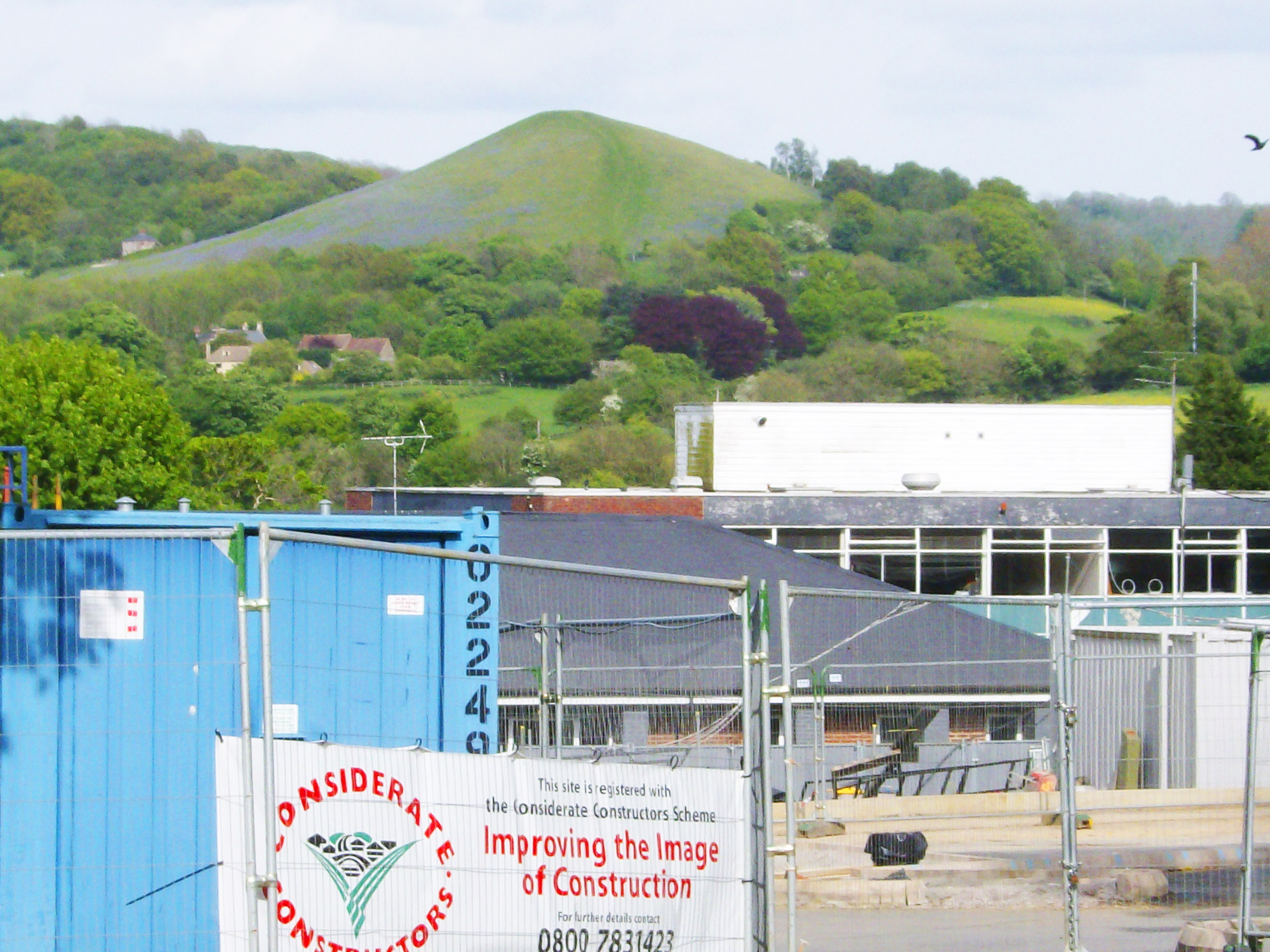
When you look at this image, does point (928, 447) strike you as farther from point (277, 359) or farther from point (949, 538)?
point (277, 359)

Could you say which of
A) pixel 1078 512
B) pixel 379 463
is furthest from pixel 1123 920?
pixel 379 463

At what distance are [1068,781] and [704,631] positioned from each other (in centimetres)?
226

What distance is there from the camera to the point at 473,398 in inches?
6447

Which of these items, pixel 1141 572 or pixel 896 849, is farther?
pixel 1141 572

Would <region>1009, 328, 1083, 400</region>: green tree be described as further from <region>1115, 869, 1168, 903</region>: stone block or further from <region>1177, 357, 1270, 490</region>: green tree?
<region>1115, 869, 1168, 903</region>: stone block

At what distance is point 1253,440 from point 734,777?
85023mm

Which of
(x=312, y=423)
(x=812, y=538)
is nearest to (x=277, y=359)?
(x=312, y=423)

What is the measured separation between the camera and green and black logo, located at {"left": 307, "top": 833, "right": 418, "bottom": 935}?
6.19 metres

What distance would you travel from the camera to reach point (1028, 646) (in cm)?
1702

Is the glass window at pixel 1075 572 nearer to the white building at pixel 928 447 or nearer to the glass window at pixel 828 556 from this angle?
the white building at pixel 928 447

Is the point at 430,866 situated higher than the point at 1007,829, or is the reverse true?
the point at 430,866

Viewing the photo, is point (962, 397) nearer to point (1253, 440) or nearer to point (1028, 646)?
point (1253, 440)

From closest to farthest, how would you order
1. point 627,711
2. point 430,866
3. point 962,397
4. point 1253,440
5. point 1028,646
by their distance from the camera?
point 430,866, point 627,711, point 1028,646, point 1253,440, point 962,397

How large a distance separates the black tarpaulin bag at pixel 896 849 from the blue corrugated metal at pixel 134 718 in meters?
5.83
